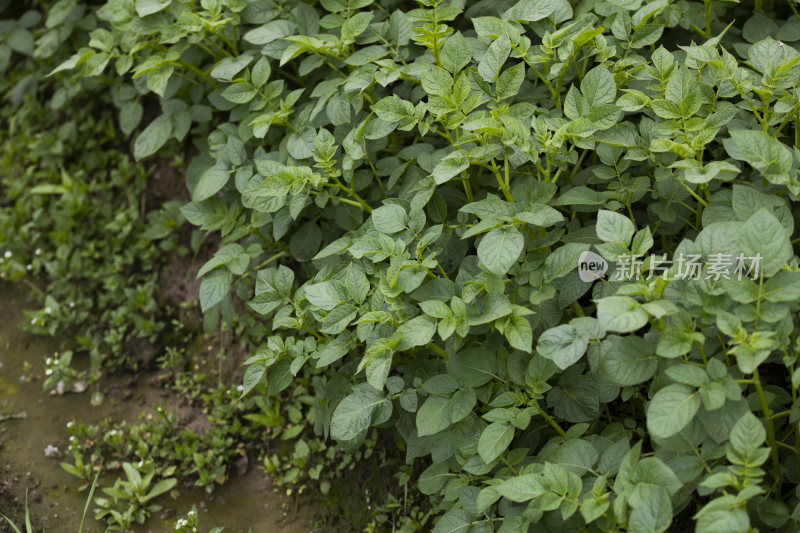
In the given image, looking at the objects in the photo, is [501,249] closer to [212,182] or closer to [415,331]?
[415,331]

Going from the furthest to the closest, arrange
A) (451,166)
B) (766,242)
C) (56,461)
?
1. (56,461)
2. (451,166)
3. (766,242)

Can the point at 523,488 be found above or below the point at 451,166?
below

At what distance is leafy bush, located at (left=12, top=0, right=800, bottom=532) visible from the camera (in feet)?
5.43

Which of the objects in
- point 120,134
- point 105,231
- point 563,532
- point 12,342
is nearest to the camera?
point 563,532

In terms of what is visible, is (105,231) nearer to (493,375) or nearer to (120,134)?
(120,134)

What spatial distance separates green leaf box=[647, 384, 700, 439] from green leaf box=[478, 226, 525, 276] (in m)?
0.46

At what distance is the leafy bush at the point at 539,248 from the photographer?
1.66m

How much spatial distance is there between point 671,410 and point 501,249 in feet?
1.78

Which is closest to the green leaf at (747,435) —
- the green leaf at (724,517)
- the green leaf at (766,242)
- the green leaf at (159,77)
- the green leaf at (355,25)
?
the green leaf at (724,517)

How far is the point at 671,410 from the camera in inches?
62.0

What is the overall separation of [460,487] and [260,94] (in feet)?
4.84

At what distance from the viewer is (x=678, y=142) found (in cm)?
196

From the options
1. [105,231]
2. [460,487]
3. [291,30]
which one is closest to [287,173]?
[291,30]

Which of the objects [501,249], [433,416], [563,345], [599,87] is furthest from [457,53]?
[433,416]
